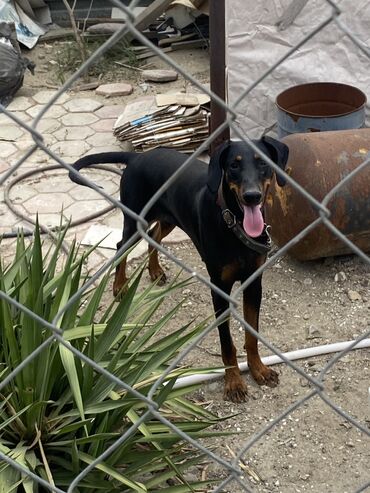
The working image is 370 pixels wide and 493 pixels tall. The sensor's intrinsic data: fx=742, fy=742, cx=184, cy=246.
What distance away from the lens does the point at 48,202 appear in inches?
193

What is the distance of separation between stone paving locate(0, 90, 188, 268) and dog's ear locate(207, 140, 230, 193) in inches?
59.6

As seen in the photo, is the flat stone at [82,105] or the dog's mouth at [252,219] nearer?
the dog's mouth at [252,219]

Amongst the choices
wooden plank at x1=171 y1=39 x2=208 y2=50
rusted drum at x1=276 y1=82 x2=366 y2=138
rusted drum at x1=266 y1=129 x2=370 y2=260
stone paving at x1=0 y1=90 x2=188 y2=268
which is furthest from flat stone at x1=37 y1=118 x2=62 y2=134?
rusted drum at x1=266 y1=129 x2=370 y2=260

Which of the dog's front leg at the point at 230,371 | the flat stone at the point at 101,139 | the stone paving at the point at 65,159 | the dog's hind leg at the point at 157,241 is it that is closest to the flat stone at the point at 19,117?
the stone paving at the point at 65,159

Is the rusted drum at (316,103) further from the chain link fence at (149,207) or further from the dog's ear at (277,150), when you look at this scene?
the chain link fence at (149,207)

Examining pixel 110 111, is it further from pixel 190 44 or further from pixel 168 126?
pixel 190 44

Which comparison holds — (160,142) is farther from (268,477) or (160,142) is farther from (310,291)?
(268,477)

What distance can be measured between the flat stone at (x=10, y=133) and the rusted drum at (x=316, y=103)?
7.26ft

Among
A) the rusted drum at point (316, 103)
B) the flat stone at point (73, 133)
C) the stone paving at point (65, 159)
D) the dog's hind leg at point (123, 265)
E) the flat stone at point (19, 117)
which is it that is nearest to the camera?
the dog's hind leg at point (123, 265)

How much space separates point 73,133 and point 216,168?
10.8 ft

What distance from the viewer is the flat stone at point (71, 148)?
5551 mm

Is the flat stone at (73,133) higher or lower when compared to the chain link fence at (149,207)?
lower

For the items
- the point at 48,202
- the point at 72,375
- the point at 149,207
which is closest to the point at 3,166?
the point at 48,202

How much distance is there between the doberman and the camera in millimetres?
2760
